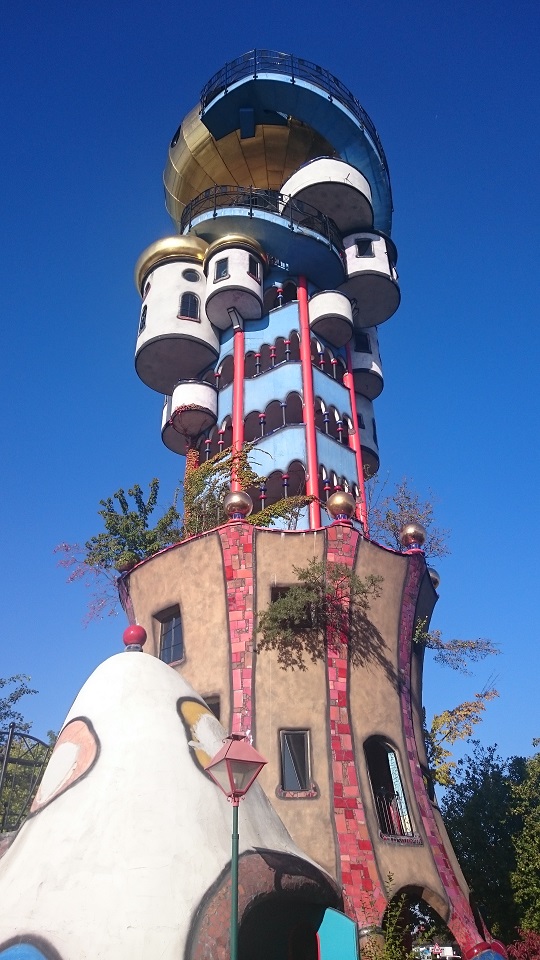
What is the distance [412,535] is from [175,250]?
1011cm

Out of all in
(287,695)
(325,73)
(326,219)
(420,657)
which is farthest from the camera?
(325,73)

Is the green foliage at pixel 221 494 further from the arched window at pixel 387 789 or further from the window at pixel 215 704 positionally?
the arched window at pixel 387 789

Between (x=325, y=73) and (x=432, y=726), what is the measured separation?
58.1 feet

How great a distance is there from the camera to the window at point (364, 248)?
19.3 metres

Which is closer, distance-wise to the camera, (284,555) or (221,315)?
(284,555)

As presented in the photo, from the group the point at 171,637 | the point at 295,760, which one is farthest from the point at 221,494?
the point at 295,760

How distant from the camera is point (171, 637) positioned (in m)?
13.5

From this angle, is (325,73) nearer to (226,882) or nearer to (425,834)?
(425,834)

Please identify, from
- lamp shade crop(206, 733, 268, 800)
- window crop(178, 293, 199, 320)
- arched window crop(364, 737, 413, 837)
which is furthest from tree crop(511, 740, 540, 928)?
window crop(178, 293, 199, 320)

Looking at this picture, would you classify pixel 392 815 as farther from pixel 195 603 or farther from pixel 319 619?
pixel 195 603

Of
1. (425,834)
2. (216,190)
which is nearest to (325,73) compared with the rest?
(216,190)

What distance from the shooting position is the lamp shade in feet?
20.1

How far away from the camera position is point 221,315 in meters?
17.9

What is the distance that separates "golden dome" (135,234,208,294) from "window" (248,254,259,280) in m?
1.86
